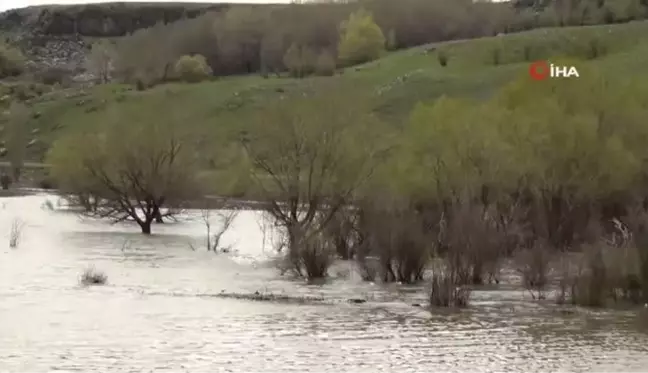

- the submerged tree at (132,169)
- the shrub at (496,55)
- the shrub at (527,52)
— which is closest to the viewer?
the submerged tree at (132,169)

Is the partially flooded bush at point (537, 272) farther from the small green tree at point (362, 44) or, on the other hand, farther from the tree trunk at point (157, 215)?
the small green tree at point (362, 44)

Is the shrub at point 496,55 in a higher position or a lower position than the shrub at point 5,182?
higher

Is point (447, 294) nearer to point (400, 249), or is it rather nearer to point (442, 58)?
point (400, 249)

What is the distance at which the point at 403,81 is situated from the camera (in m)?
112

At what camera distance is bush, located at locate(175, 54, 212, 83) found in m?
144

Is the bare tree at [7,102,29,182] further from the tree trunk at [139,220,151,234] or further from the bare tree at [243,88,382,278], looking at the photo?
the bare tree at [243,88,382,278]

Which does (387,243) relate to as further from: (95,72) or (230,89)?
(95,72)

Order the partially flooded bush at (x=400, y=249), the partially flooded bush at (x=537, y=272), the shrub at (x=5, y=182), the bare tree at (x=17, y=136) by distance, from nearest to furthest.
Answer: the partially flooded bush at (x=537, y=272) → the partially flooded bush at (x=400, y=249) → the shrub at (x=5, y=182) → the bare tree at (x=17, y=136)

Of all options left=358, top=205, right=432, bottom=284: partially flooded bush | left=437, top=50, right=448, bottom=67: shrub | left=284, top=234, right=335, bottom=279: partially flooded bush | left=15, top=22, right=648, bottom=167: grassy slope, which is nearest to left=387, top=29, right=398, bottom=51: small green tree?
left=15, top=22, right=648, bottom=167: grassy slope

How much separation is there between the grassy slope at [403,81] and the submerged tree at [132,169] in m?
40.1

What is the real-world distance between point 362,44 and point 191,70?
79.7 ft

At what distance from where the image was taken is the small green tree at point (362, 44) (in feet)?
472

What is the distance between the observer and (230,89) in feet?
429

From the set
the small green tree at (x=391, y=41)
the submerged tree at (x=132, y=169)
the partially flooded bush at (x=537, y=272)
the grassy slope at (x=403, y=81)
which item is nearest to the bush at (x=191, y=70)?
the grassy slope at (x=403, y=81)
